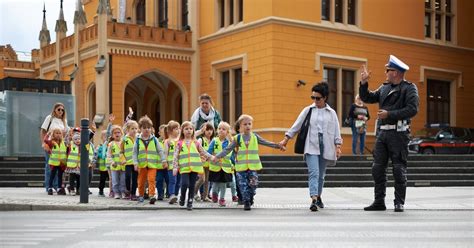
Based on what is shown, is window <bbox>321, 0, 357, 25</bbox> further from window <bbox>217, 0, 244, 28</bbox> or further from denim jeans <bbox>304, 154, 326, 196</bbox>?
A: denim jeans <bbox>304, 154, 326, 196</bbox>

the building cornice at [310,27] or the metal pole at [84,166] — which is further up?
the building cornice at [310,27]

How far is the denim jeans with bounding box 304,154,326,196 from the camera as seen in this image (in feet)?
34.9

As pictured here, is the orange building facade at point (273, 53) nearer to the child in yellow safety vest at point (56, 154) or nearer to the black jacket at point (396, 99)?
the child in yellow safety vest at point (56, 154)

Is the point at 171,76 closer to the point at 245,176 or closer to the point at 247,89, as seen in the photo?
the point at 247,89

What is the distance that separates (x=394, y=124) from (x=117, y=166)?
571cm

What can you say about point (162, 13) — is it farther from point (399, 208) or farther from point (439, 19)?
point (399, 208)

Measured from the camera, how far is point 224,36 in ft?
93.8

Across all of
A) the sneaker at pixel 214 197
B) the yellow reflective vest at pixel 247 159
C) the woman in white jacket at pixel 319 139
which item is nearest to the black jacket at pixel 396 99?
the woman in white jacket at pixel 319 139

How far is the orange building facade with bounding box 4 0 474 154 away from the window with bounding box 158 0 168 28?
58 mm

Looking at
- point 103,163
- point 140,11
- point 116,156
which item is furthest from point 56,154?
point 140,11

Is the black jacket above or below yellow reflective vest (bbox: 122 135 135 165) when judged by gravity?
above

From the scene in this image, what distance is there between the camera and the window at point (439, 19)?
101 feet

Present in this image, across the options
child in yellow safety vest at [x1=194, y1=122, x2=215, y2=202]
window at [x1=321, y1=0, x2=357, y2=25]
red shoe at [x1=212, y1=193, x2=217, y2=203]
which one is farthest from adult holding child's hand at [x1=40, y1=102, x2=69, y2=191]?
window at [x1=321, y1=0, x2=357, y2=25]

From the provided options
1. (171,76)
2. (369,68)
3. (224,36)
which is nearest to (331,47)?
(369,68)
